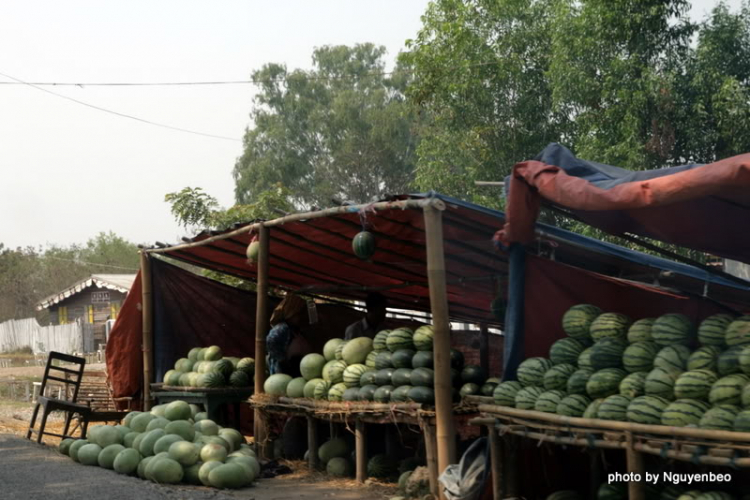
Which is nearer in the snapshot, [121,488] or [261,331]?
[121,488]

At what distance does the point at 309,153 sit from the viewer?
1802 inches

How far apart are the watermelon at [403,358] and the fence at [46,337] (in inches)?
1139

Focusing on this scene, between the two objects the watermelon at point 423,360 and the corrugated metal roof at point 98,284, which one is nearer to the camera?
the watermelon at point 423,360

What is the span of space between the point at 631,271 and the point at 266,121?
3901cm

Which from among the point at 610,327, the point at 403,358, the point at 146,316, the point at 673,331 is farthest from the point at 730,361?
the point at 146,316

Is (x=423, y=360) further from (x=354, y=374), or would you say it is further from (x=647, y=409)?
(x=647, y=409)

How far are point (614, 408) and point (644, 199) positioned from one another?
1.41 m

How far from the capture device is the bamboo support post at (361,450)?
882cm

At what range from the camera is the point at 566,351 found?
6559 mm

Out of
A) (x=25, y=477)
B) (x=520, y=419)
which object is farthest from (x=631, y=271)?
(x=25, y=477)

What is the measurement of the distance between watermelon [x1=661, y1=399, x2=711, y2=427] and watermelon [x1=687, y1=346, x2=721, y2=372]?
0.90ft

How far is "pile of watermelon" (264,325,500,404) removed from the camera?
27.0ft

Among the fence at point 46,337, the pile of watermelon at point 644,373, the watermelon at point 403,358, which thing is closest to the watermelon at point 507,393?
the pile of watermelon at point 644,373

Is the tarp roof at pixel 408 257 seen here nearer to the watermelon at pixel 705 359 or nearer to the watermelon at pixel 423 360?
the watermelon at pixel 423 360
